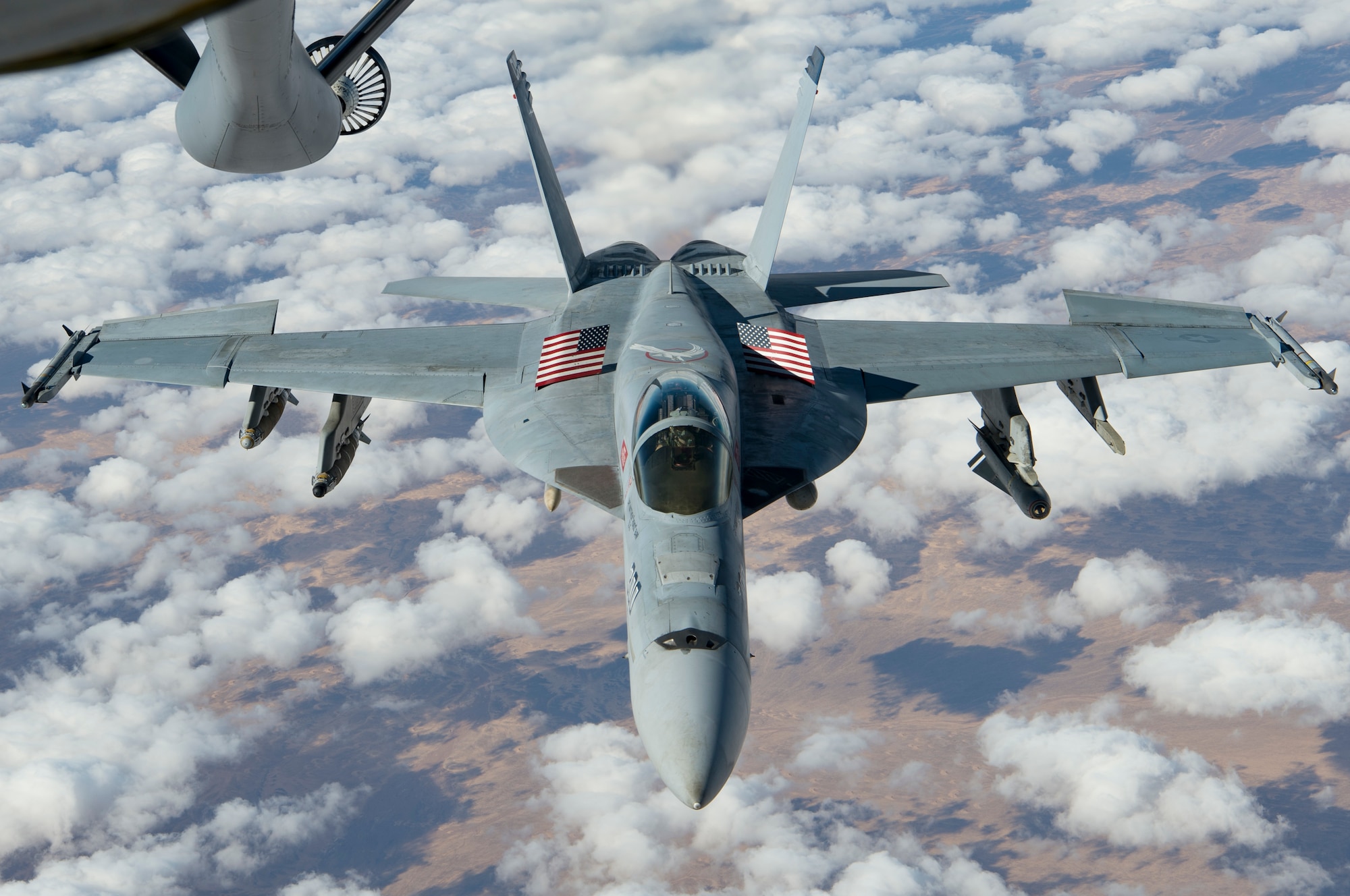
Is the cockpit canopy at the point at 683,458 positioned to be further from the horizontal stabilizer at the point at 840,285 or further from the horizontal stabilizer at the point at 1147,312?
the horizontal stabilizer at the point at 1147,312

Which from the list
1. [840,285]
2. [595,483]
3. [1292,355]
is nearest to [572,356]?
[595,483]

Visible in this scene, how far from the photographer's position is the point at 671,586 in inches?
571

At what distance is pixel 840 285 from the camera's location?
28781 mm

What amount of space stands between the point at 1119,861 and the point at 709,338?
178m

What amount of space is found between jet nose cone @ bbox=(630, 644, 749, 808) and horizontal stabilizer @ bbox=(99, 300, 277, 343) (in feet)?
53.0

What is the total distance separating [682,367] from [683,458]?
11.1 feet

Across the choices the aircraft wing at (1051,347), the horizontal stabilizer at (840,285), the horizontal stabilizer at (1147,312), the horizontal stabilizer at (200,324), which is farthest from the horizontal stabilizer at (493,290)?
the horizontal stabilizer at (1147,312)

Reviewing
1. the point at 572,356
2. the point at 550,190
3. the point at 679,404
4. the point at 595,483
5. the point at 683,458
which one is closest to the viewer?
the point at 683,458

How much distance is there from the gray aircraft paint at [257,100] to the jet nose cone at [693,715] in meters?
7.99

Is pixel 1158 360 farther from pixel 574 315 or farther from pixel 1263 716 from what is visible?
pixel 1263 716

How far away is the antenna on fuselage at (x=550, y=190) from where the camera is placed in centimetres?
Result: 2705

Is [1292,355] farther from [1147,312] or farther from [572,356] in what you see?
[572,356]

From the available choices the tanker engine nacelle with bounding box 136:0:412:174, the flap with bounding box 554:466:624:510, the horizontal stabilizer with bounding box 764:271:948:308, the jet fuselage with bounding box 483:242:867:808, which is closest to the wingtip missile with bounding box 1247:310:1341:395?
the horizontal stabilizer with bounding box 764:271:948:308

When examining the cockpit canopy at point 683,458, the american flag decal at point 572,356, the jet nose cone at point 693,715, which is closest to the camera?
the jet nose cone at point 693,715
